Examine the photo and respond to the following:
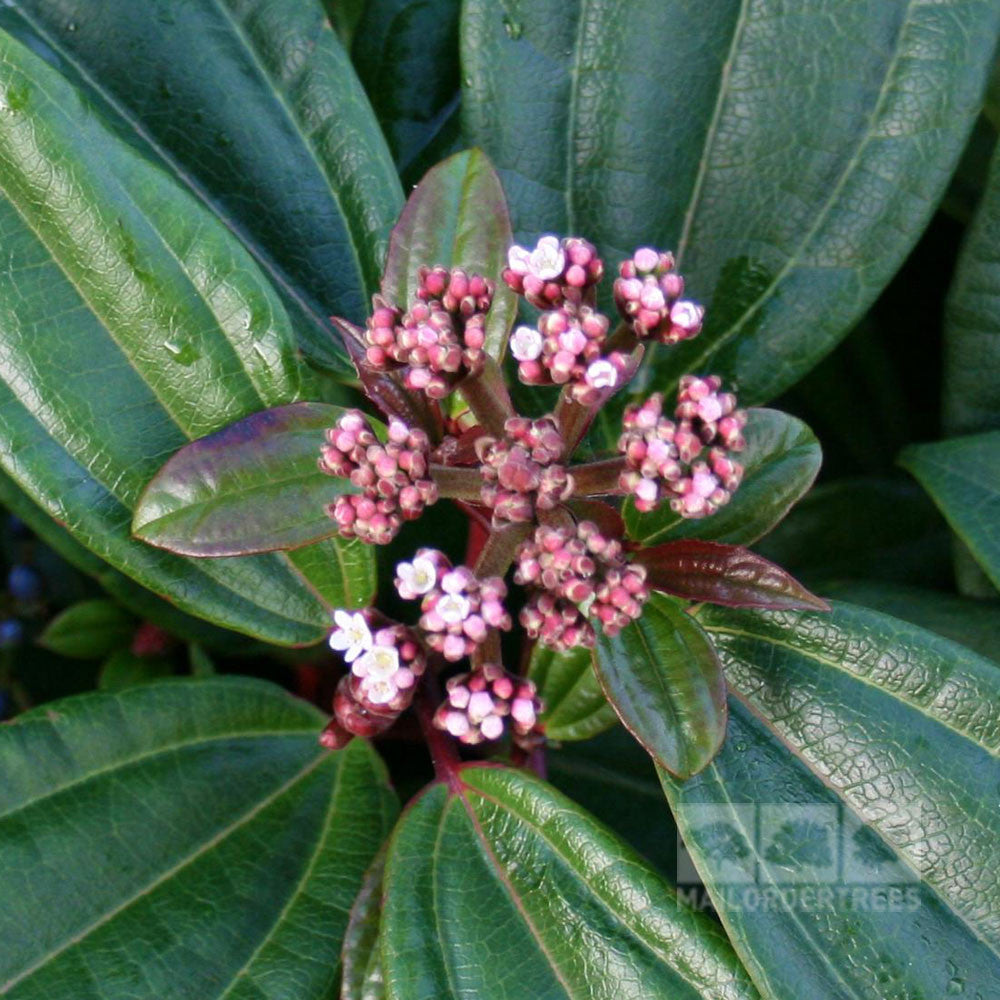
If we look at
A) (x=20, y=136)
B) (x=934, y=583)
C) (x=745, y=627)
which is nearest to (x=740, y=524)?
(x=745, y=627)

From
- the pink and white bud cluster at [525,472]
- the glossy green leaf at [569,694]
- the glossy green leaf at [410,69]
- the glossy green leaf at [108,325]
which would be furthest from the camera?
the glossy green leaf at [410,69]

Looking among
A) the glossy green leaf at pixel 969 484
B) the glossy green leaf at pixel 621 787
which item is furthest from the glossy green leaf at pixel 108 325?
the glossy green leaf at pixel 969 484

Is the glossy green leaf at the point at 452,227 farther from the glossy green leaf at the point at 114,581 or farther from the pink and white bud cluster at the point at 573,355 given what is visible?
the glossy green leaf at the point at 114,581

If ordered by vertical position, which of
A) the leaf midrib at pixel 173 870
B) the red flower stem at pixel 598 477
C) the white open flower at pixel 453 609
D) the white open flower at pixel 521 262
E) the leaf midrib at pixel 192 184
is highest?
the leaf midrib at pixel 192 184

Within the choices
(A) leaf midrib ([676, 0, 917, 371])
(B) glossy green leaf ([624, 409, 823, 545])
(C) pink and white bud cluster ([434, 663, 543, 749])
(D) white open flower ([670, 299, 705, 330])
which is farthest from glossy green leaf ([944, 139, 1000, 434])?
(C) pink and white bud cluster ([434, 663, 543, 749])

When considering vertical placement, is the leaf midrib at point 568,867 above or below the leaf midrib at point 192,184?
below

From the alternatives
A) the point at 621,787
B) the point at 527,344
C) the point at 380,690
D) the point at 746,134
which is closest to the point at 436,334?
the point at 527,344

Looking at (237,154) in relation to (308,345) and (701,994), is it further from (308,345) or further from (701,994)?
(701,994)
